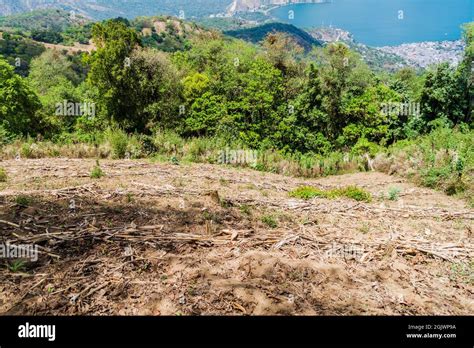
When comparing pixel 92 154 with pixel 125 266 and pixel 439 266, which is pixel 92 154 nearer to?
pixel 125 266

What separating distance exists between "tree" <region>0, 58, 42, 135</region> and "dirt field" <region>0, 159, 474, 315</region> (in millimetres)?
20708

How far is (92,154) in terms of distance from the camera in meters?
11.5

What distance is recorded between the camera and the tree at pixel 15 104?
23.9m

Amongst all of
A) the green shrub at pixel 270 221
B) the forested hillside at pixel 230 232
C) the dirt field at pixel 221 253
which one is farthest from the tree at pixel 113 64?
the green shrub at pixel 270 221

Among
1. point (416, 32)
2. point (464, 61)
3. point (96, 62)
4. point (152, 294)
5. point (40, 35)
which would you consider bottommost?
point (152, 294)

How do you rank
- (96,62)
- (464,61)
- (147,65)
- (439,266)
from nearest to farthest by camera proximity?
(439,266), (96,62), (147,65), (464,61)

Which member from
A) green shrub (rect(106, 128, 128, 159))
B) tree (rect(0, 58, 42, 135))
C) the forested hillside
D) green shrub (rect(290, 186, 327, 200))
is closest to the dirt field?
the forested hillside

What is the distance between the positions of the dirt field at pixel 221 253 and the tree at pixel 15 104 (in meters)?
20.7

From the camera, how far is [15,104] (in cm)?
2448

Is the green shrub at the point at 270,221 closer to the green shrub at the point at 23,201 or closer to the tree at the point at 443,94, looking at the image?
the green shrub at the point at 23,201

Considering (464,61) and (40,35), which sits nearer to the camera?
(464,61)

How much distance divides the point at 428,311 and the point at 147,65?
21.3 metres

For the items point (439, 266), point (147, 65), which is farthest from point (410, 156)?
point (147, 65)
